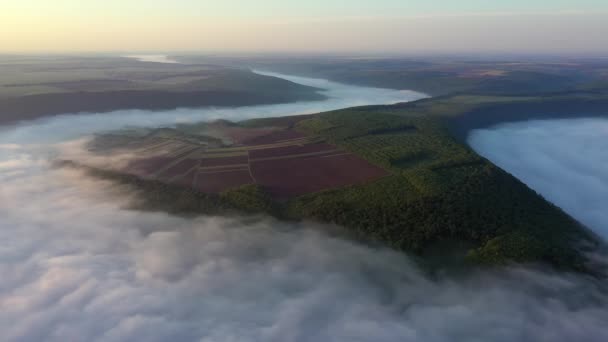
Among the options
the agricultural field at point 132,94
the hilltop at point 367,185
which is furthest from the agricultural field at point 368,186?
the agricultural field at point 132,94

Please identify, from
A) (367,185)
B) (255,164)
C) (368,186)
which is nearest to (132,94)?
(255,164)

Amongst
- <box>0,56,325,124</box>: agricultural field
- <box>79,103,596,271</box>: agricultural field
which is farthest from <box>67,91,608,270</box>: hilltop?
<box>0,56,325,124</box>: agricultural field

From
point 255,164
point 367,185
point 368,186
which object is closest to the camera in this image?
point 368,186

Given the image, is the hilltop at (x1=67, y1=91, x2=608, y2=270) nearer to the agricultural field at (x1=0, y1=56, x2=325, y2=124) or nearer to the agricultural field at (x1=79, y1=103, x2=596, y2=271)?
the agricultural field at (x1=79, y1=103, x2=596, y2=271)

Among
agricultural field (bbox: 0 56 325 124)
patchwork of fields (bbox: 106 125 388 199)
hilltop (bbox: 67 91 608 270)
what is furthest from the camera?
agricultural field (bbox: 0 56 325 124)

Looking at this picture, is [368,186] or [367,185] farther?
[367,185]

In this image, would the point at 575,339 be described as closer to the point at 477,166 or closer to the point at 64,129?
the point at 477,166

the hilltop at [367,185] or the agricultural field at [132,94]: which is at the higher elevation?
the agricultural field at [132,94]

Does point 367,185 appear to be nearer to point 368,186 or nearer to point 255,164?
point 368,186

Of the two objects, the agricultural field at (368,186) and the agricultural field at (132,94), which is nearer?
the agricultural field at (368,186)

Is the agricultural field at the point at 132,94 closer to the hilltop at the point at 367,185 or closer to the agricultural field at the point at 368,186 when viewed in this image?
the hilltop at the point at 367,185
